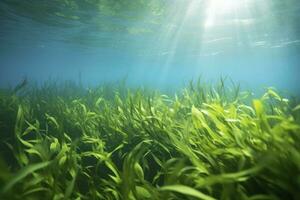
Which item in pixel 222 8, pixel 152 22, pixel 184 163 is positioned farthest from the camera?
pixel 152 22

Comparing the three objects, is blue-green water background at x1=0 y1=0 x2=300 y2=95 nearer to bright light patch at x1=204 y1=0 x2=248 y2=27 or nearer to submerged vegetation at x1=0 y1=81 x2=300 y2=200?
bright light patch at x1=204 y1=0 x2=248 y2=27

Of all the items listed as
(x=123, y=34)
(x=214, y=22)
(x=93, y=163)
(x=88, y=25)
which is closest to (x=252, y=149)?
(x=93, y=163)

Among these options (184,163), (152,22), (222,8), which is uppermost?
(152,22)

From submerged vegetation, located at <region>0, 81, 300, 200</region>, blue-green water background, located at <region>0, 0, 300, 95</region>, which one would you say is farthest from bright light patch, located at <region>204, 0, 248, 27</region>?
submerged vegetation, located at <region>0, 81, 300, 200</region>

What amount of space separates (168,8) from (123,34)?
8.41 metres

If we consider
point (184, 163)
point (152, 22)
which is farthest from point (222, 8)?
point (184, 163)

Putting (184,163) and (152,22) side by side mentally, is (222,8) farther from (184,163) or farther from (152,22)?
(184,163)

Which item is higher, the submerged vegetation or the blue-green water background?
the blue-green water background

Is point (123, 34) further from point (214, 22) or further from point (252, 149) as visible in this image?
point (252, 149)

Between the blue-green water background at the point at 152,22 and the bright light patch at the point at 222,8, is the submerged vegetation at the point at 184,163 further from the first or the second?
the bright light patch at the point at 222,8

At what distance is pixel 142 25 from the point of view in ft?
62.4

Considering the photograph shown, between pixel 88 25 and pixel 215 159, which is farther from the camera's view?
pixel 88 25

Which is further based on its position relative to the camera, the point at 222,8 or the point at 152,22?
the point at 152,22

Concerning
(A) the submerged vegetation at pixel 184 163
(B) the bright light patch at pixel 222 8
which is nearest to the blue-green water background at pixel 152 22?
(B) the bright light patch at pixel 222 8
